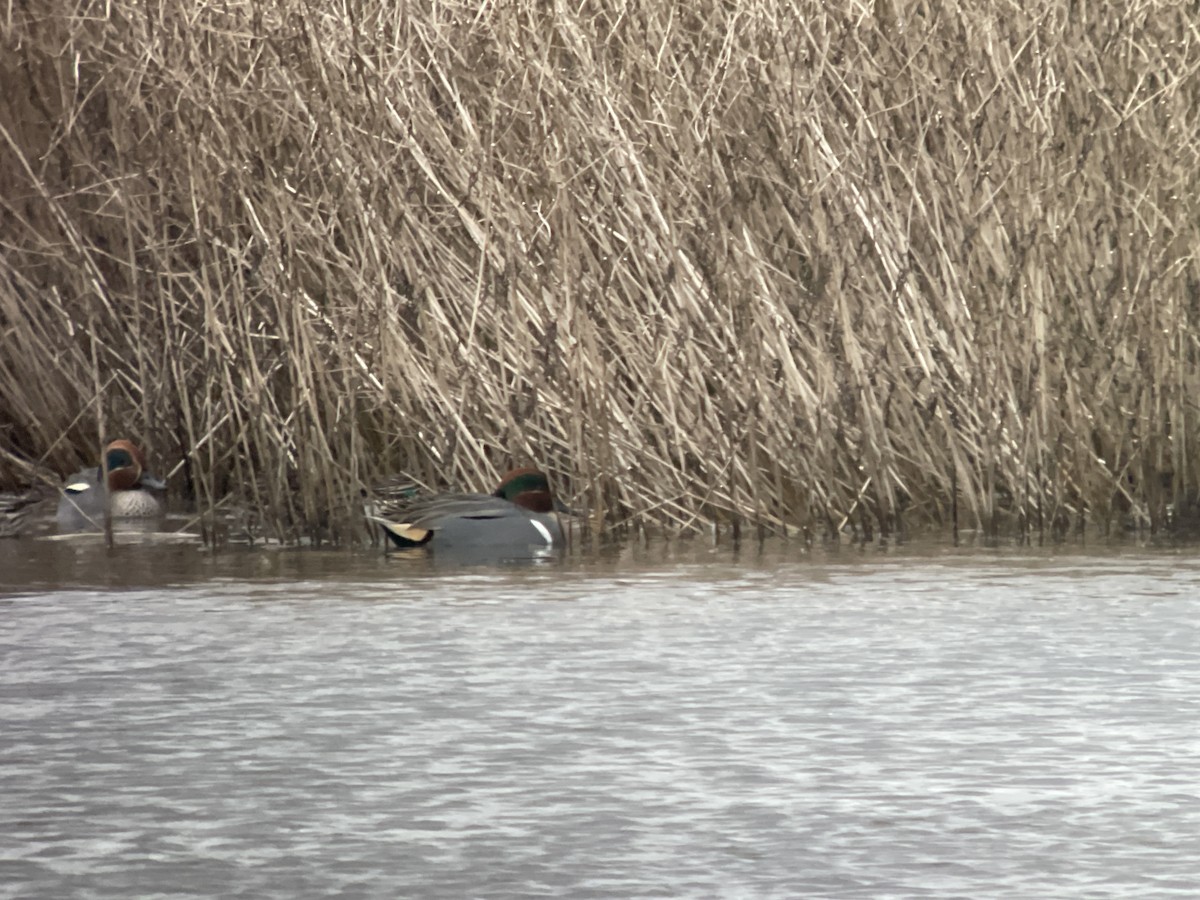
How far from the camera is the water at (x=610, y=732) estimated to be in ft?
13.5

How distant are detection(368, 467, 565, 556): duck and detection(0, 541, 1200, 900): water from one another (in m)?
0.54

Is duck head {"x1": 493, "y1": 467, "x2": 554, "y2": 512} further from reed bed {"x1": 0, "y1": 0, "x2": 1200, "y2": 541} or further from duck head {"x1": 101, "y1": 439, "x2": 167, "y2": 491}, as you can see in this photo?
duck head {"x1": 101, "y1": 439, "x2": 167, "y2": 491}

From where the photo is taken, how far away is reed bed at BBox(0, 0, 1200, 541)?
8859 millimetres

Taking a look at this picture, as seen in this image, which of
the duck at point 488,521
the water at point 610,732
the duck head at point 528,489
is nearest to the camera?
the water at point 610,732

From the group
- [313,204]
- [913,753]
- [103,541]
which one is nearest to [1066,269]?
[313,204]

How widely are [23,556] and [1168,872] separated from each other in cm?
549

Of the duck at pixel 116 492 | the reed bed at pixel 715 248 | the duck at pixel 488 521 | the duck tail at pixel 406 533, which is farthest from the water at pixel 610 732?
the duck at pixel 116 492

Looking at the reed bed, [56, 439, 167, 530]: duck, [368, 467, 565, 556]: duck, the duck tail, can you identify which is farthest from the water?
[56, 439, 167, 530]: duck

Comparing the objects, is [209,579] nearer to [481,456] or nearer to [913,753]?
[481,456]

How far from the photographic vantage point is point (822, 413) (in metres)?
8.79

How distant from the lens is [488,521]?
8711 millimetres

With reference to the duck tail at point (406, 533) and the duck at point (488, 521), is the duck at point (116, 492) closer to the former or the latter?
the duck tail at point (406, 533)

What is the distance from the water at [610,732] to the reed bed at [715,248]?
0.91m

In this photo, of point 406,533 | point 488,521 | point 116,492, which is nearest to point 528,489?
point 488,521
